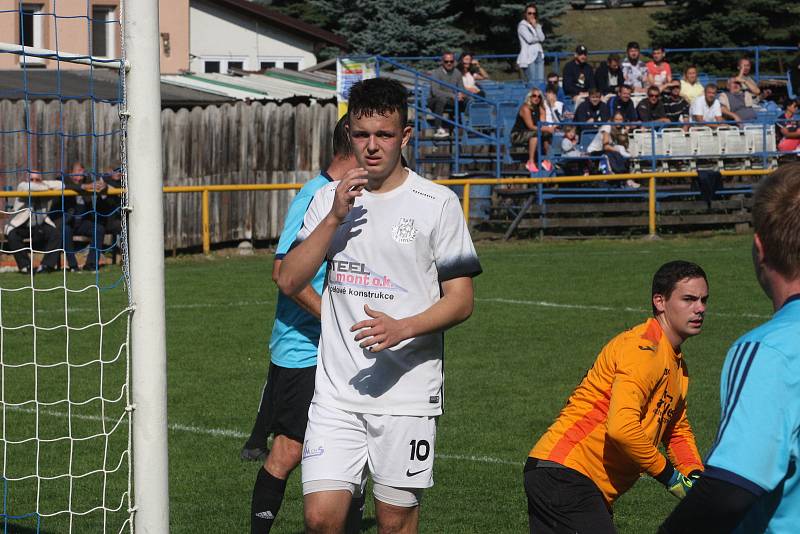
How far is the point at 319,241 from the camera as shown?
177 inches

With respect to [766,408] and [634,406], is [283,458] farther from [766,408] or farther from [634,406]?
[766,408]

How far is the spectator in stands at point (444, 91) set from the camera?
78.8 ft

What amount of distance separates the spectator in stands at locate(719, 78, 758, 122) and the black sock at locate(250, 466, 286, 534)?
19142 mm

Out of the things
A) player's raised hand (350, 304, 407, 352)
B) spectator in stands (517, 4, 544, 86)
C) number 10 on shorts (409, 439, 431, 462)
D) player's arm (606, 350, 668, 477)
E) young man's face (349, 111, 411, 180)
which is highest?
spectator in stands (517, 4, 544, 86)

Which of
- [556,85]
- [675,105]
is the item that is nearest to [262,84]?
[556,85]

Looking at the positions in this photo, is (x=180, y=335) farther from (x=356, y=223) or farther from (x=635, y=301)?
(x=356, y=223)

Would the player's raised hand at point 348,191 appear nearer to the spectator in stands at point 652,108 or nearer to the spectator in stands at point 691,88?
the spectator in stands at point 652,108

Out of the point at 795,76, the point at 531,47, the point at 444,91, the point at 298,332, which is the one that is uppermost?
the point at 531,47

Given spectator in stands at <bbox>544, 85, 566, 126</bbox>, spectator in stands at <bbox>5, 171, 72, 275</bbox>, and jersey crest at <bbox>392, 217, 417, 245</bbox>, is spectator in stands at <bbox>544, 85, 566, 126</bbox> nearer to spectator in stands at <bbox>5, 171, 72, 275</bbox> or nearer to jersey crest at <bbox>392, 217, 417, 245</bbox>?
spectator in stands at <bbox>5, 171, 72, 275</bbox>

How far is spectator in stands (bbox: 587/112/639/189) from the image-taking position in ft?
70.7

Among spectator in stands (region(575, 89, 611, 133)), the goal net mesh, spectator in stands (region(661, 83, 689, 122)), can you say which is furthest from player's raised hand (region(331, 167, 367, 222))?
spectator in stands (region(661, 83, 689, 122))

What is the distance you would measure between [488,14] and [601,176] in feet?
81.9

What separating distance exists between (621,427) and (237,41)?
34.6m

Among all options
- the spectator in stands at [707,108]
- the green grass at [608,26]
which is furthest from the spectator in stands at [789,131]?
the green grass at [608,26]
